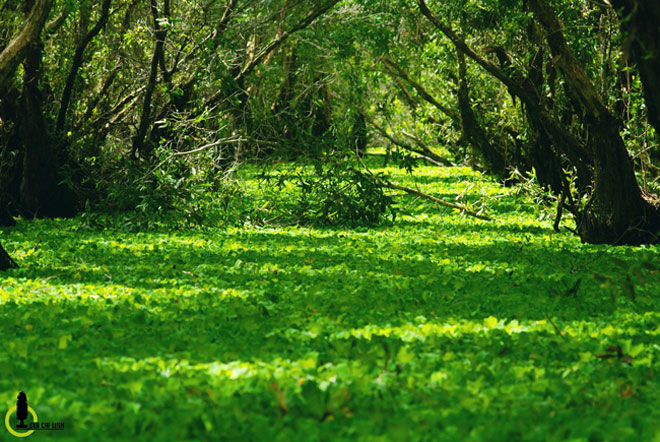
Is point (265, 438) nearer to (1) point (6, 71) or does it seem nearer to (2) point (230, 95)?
(1) point (6, 71)

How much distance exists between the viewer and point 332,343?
4941 millimetres

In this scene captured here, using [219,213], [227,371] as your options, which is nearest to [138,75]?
[219,213]

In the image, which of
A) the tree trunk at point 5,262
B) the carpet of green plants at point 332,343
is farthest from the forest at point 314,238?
the tree trunk at point 5,262

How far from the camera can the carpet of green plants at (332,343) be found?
11.7 feet

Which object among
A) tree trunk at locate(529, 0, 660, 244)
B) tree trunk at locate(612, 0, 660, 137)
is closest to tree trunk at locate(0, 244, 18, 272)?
A: tree trunk at locate(612, 0, 660, 137)

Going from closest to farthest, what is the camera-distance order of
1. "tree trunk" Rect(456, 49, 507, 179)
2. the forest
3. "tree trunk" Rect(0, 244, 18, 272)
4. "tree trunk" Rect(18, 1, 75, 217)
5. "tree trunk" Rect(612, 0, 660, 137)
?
the forest, "tree trunk" Rect(612, 0, 660, 137), "tree trunk" Rect(0, 244, 18, 272), "tree trunk" Rect(18, 1, 75, 217), "tree trunk" Rect(456, 49, 507, 179)

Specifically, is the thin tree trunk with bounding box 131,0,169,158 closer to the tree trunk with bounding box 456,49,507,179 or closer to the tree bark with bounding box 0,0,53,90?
the tree bark with bounding box 0,0,53,90

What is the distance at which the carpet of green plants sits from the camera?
3559 millimetres

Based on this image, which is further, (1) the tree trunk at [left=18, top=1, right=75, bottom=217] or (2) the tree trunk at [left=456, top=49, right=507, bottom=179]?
(2) the tree trunk at [left=456, top=49, right=507, bottom=179]

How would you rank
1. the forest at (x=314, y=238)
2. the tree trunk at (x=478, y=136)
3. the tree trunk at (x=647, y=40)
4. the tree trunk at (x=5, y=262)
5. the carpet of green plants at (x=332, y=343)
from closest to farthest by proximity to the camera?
the carpet of green plants at (x=332, y=343), the forest at (x=314, y=238), the tree trunk at (x=647, y=40), the tree trunk at (x=5, y=262), the tree trunk at (x=478, y=136)

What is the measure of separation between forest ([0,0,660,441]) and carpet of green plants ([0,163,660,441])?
0.02 meters

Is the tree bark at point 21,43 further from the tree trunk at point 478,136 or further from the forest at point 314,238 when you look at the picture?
the tree trunk at point 478,136

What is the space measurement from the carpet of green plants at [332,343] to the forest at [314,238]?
0.08 feet

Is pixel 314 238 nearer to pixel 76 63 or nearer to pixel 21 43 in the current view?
pixel 21 43
